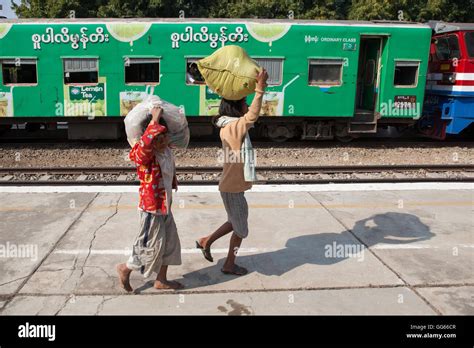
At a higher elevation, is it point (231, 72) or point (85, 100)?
point (231, 72)

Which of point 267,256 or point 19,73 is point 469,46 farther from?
point 19,73

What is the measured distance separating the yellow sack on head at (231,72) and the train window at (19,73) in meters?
8.99

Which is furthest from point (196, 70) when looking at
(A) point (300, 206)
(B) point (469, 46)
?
(B) point (469, 46)

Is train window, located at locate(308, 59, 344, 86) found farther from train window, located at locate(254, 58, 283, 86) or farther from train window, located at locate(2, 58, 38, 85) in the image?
train window, located at locate(2, 58, 38, 85)

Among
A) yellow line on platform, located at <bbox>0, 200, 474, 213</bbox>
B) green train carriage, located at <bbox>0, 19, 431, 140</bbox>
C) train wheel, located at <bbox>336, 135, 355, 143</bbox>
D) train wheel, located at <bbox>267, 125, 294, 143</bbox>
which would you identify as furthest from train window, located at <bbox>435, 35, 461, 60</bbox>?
yellow line on platform, located at <bbox>0, 200, 474, 213</bbox>

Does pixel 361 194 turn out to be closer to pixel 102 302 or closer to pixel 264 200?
pixel 264 200

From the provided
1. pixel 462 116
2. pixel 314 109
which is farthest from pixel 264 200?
pixel 462 116

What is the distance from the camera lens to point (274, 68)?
38.4 feet

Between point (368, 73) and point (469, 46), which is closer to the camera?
point (469, 46)

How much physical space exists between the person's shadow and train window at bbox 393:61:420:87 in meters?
7.02

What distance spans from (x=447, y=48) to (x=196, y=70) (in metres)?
6.87

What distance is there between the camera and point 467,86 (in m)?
11.6

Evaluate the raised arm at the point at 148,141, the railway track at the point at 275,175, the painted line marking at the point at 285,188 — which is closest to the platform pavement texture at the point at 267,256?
the painted line marking at the point at 285,188

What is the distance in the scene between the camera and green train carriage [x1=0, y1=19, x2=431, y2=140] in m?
→ 11.3
